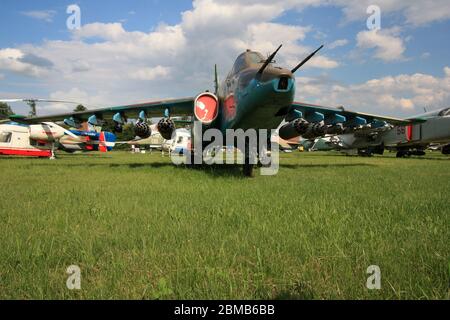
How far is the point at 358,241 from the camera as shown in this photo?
3.19m

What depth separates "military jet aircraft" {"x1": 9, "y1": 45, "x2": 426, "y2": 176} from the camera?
749cm

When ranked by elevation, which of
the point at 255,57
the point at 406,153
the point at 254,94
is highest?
the point at 255,57

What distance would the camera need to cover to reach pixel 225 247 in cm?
300

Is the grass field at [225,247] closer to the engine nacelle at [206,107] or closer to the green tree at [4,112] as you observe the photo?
the engine nacelle at [206,107]

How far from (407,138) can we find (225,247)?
2795 centimetres

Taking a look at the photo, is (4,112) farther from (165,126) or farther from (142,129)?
(165,126)

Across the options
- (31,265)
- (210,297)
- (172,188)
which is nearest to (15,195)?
(172,188)

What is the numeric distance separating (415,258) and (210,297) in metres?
1.84

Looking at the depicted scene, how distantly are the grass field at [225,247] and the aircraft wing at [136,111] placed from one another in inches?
345

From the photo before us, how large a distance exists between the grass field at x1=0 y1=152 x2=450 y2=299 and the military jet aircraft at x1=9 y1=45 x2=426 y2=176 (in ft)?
10.5

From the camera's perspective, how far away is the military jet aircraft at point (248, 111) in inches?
295

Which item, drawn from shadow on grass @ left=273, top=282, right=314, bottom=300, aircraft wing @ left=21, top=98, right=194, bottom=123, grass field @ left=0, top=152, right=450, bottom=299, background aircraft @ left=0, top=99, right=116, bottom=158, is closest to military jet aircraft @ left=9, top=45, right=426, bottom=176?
aircraft wing @ left=21, top=98, right=194, bottom=123

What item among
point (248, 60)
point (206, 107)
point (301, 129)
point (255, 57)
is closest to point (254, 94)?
point (248, 60)
